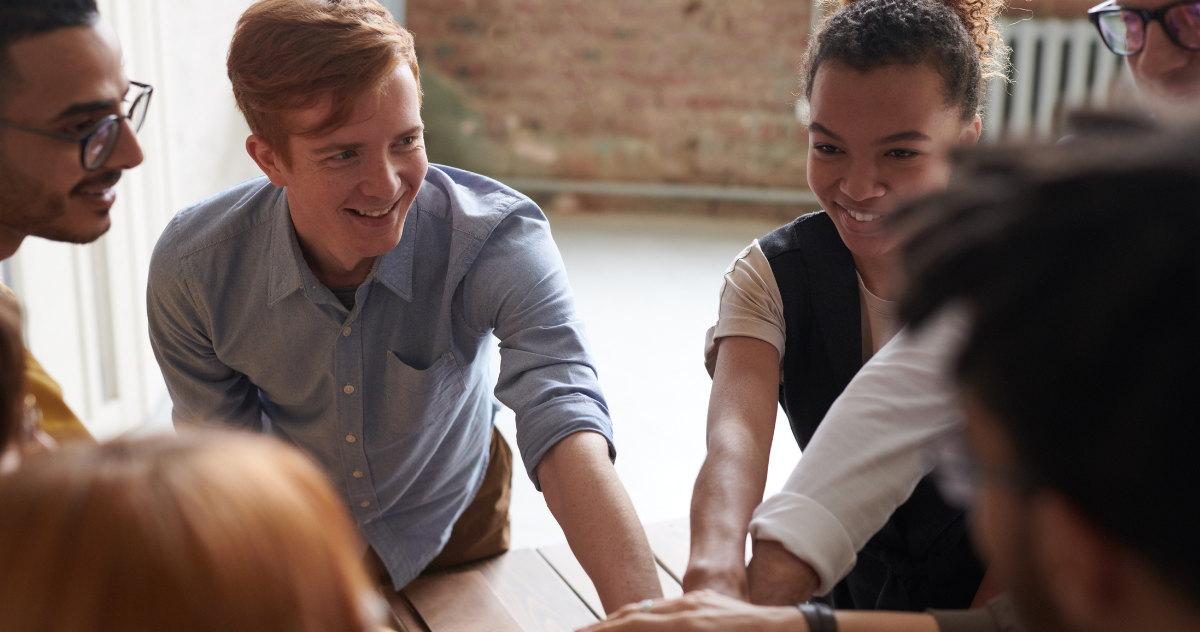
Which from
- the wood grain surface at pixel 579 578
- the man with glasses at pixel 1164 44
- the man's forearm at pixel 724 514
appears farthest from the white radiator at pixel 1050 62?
the man's forearm at pixel 724 514

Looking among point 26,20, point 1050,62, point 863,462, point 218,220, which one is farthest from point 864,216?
point 1050,62

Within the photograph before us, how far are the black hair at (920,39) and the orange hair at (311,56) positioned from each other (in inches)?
26.3

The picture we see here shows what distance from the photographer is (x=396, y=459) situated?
173cm

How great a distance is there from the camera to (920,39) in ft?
4.64

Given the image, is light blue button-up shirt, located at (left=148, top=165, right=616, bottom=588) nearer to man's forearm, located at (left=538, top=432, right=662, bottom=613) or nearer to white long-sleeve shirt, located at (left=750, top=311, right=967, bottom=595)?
man's forearm, located at (left=538, top=432, right=662, bottom=613)

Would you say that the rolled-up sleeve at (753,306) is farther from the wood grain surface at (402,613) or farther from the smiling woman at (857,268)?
the wood grain surface at (402,613)

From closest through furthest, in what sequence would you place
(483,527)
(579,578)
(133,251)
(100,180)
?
(100,180), (579,578), (483,527), (133,251)

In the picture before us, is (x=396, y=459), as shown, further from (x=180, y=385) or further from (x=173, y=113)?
(x=173, y=113)

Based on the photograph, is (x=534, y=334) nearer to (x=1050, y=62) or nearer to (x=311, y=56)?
(x=311, y=56)

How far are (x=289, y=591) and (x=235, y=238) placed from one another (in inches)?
48.4

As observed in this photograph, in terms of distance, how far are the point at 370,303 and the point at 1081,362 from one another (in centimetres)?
128

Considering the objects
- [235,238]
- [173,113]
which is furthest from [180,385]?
[173,113]

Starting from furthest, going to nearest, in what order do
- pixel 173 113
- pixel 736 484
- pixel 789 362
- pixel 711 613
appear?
pixel 173 113, pixel 789 362, pixel 736 484, pixel 711 613

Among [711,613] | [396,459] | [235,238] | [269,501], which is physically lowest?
[396,459]
